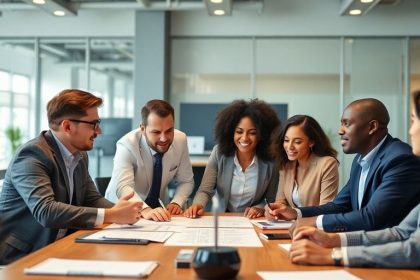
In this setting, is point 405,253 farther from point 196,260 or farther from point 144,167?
point 144,167

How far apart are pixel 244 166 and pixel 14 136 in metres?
4.84

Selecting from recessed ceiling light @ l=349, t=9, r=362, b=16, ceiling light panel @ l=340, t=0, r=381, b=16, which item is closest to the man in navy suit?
ceiling light panel @ l=340, t=0, r=381, b=16

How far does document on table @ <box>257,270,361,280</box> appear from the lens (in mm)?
1357

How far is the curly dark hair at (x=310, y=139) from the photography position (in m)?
2.88

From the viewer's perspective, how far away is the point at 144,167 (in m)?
2.94

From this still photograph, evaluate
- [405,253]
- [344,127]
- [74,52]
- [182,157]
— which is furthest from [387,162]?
[74,52]

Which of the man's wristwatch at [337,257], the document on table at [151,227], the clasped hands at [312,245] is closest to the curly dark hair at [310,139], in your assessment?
the clasped hands at [312,245]

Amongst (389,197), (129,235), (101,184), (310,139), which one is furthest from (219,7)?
(129,235)

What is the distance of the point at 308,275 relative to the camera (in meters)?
1.39

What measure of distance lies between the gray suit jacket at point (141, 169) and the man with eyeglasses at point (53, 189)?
1.38ft

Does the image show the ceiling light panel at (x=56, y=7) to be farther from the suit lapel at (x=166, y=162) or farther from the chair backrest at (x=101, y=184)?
the suit lapel at (x=166, y=162)

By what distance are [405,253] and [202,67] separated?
5.34 metres

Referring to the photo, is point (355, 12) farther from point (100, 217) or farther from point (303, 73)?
point (100, 217)

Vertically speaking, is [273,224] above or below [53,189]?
below
